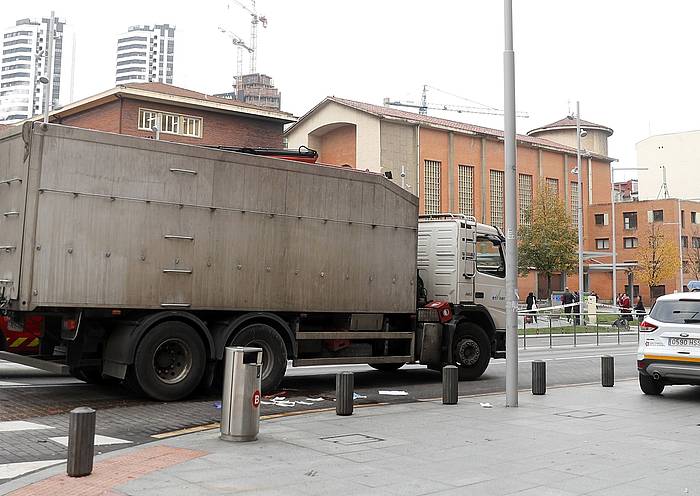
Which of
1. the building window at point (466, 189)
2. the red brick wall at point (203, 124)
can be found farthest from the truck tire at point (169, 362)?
the building window at point (466, 189)

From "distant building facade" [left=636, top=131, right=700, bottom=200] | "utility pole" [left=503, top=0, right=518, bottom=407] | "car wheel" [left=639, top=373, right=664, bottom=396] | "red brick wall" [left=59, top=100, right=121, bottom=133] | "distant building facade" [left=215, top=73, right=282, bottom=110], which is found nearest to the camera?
"utility pole" [left=503, top=0, right=518, bottom=407]

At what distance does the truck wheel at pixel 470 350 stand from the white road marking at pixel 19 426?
8.32 metres

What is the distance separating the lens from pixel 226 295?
1198cm

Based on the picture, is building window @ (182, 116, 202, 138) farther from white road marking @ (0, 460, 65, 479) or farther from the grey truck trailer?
white road marking @ (0, 460, 65, 479)

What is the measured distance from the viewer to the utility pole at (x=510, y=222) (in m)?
11.8

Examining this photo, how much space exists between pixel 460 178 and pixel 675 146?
2003 inches

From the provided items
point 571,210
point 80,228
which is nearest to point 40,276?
point 80,228

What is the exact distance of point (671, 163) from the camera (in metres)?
98.7

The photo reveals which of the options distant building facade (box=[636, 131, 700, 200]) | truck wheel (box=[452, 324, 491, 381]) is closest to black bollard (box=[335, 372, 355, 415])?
truck wheel (box=[452, 324, 491, 381])

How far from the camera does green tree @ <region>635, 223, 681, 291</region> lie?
6334cm

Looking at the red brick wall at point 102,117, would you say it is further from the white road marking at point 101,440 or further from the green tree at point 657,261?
the green tree at point 657,261

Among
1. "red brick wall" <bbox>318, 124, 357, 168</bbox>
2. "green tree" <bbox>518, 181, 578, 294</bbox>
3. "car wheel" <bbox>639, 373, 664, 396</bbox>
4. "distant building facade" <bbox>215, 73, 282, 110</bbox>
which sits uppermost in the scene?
"distant building facade" <bbox>215, 73, 282, 110</bbox>

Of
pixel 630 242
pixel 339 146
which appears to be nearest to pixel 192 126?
pixel 339 146

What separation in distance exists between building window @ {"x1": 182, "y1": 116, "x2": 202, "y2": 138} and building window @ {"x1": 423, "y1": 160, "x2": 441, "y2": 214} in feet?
56.7
